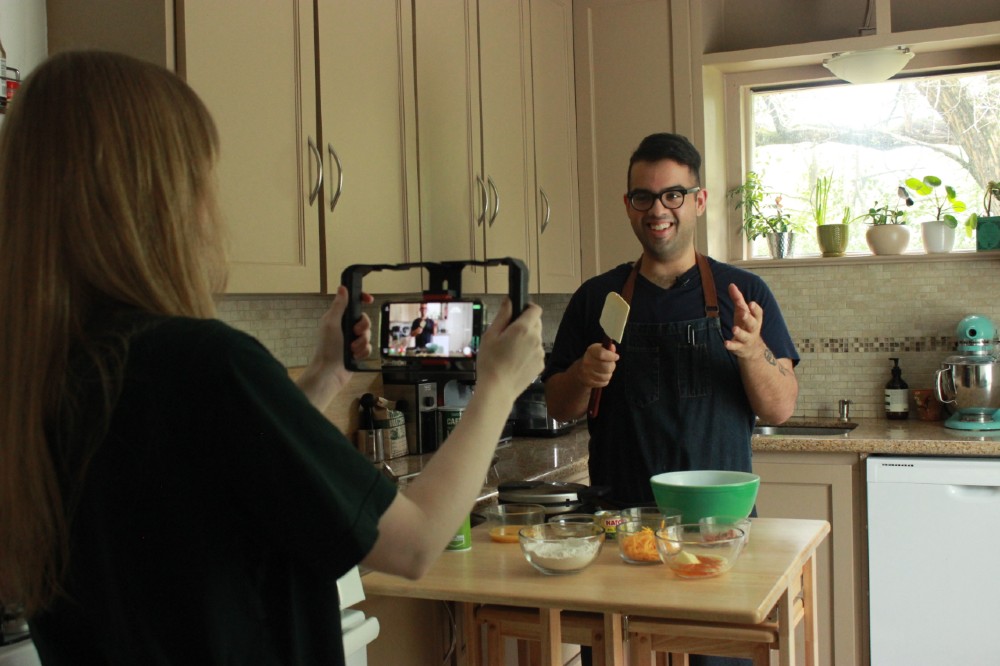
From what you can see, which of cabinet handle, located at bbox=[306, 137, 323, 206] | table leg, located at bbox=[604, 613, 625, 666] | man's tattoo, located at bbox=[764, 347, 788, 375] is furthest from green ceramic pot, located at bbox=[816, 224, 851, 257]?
table leg, located at bbox=[604, 613, 625, 666]

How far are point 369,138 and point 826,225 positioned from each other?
199 cm

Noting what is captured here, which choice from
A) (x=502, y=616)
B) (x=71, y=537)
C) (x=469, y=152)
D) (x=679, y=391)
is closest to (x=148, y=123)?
(x=71, y=537)

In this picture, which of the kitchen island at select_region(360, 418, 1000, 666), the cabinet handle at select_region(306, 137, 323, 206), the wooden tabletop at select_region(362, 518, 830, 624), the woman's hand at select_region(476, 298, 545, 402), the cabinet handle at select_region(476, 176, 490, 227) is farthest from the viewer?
the kitchen island at select_region(360, 418, 1000, 666)

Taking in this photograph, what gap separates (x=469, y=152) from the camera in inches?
119

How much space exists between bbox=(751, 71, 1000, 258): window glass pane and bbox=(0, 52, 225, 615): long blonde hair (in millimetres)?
3359

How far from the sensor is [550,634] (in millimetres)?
1689

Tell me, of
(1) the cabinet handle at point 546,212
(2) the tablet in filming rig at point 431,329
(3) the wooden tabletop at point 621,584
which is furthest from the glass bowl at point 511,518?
(1) the cabinet handle at point 546,212

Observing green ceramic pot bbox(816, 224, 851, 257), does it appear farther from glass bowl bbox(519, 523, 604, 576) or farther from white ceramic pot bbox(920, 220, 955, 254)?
glass bowl bbox(519, 523, 604, 576)

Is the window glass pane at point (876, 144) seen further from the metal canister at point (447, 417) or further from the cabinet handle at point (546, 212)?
the metal canister at point (447, 417)

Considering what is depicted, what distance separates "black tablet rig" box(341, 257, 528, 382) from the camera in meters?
1.22

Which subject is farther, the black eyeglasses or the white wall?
the black eyeglasses

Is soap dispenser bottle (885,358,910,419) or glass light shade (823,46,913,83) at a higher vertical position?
glass light shade (823,46,913,83)

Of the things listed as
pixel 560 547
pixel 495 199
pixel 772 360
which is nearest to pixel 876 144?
pixel 495 199

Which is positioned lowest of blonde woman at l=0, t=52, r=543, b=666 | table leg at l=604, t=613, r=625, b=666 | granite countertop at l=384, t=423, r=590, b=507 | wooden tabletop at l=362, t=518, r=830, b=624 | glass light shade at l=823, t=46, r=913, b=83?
table leg at l=604, t=613, r=625, b=666
